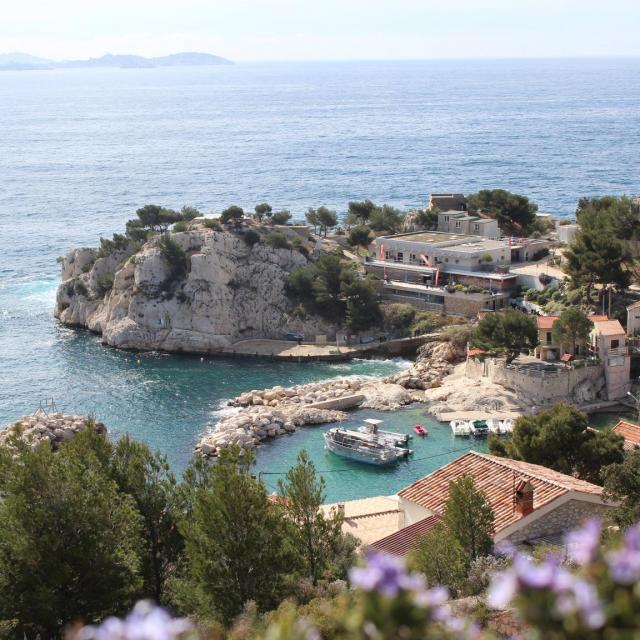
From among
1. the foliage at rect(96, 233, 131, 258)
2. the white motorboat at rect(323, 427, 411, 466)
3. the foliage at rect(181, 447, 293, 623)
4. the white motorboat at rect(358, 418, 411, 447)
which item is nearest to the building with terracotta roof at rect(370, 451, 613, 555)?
the foliage at rect(181, 447, 293, 623)

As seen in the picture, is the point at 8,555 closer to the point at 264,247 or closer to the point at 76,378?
the point at 76,378

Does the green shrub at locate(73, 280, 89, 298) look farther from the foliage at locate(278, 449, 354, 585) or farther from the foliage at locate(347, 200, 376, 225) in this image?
the foliage at locate(278, 449, 354, 585)

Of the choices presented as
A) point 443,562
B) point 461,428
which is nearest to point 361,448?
point 461,428

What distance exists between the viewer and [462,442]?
39469mm

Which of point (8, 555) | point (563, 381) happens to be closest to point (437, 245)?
point (563, 381)

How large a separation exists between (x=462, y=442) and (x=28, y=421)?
18.2 meters

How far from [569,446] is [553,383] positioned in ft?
44.0

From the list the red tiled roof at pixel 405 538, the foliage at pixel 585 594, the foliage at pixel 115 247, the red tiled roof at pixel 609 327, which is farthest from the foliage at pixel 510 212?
the foliage at pixel 585 594

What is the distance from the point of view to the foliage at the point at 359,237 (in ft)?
211

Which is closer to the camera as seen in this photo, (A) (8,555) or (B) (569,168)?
(A) (8,555)

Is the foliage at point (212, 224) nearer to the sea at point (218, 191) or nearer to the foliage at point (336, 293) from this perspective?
the foliage at point (336, 293)

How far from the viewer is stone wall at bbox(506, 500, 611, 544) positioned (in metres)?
22.5

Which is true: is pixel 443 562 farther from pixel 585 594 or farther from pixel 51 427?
pixel 51 427

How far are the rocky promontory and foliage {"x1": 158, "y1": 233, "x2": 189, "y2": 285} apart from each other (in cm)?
1690
